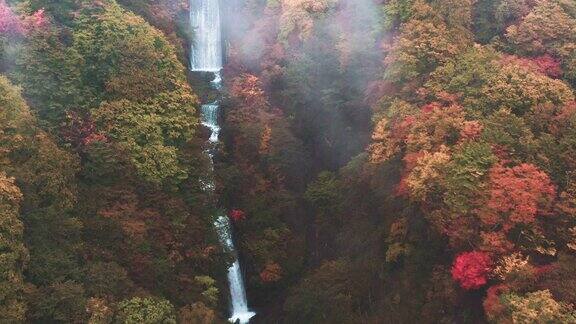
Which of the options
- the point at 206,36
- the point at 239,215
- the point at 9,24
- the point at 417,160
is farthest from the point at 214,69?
the point at 417,160

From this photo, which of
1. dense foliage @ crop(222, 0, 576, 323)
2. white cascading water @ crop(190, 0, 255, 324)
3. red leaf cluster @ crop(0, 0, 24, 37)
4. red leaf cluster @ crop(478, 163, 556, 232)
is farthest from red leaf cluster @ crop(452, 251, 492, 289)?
red leaf cluster @ crop(0, 0, 24, 37)

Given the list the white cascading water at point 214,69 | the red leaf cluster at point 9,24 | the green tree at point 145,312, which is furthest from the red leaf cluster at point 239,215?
the red leaf cluster at point 9,24

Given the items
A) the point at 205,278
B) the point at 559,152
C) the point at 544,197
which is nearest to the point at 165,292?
the point at 205,278

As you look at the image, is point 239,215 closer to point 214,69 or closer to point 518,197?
point 214,69

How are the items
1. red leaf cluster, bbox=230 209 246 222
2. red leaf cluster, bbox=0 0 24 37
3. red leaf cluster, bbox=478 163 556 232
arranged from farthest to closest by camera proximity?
1. red leaf cluster, bbox=230 209 246 222
2. red leaf cluster, bbox=0 0 24 37
3. red leaf cluster, bbox=478 163 556 232

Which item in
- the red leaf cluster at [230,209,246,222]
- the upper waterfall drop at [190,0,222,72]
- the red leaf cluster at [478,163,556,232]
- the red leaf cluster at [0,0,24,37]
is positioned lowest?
the red leaf cluster at [230,209,246,222]

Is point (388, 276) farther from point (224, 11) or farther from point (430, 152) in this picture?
point (224, 11)

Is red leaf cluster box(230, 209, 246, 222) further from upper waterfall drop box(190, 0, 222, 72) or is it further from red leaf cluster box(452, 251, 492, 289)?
upper waterfall drop box(190, 0, 222, 72)
